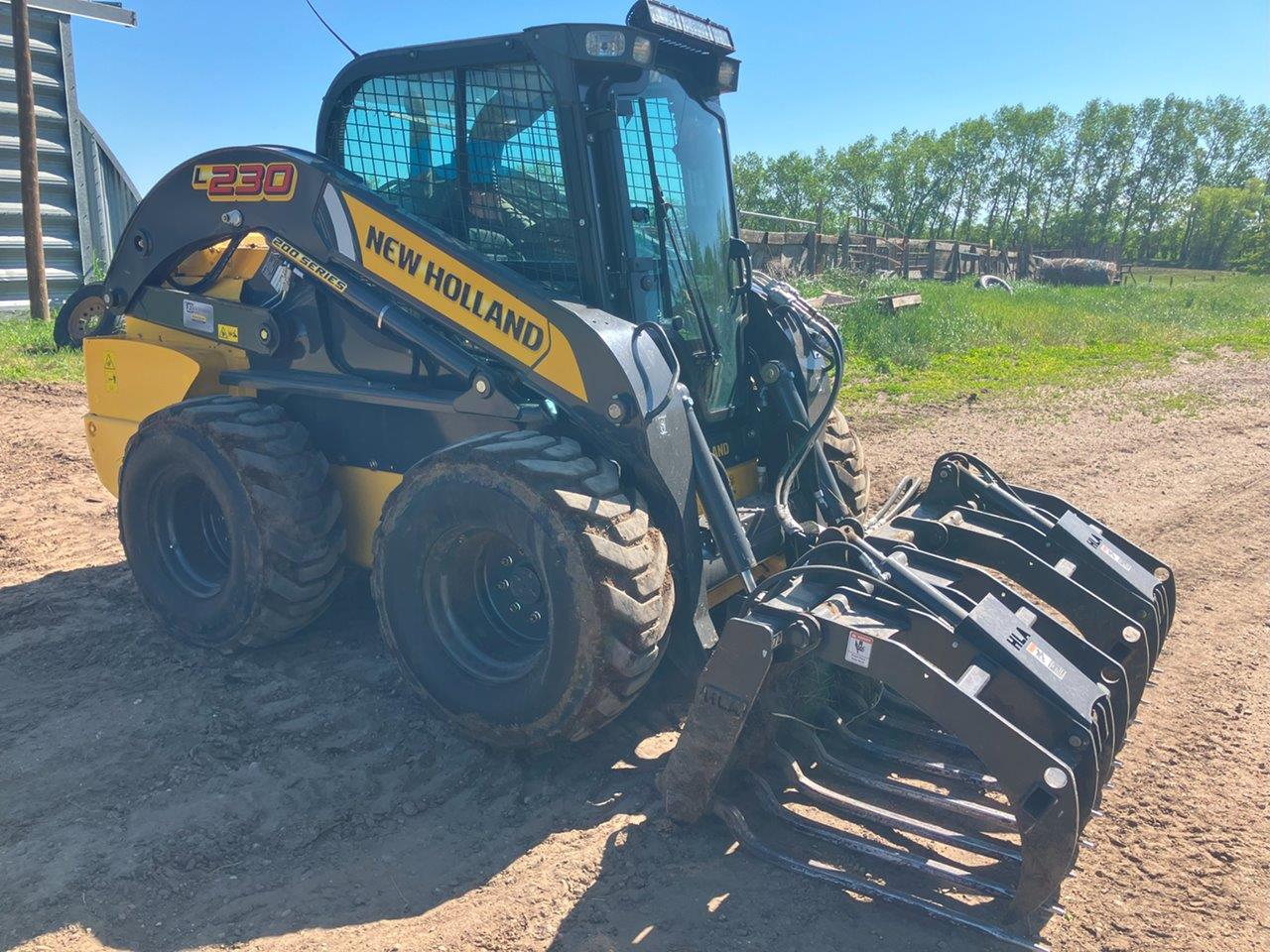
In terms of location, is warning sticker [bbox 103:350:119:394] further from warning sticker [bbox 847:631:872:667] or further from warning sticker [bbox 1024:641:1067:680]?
warning sticker [bbox 1024:641:1067:680]

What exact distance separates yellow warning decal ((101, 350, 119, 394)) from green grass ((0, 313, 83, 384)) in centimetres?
576

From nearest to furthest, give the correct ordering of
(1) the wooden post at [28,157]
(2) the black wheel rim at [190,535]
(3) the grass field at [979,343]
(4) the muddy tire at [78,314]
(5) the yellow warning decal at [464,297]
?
(5) the yellow warning decal at [464,297] → (2) the black wheel rim at [190,535] → (4) the muddy tire at [78,314] → (3) the grass field at [979,343] → (1) the wooden post at [28,157]

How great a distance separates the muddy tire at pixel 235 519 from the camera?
434 centimetres

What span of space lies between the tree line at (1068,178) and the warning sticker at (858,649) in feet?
211

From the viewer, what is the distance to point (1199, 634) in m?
4.91

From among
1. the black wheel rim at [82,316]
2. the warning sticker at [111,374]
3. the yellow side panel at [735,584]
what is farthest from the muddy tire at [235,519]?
the black wheel rim at [82,316]

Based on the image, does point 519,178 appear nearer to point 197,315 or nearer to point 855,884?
point 197,315

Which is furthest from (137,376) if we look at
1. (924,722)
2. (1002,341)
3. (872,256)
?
(872,256)

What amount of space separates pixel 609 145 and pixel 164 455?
8.45ft

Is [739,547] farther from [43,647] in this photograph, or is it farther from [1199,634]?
[43,647]

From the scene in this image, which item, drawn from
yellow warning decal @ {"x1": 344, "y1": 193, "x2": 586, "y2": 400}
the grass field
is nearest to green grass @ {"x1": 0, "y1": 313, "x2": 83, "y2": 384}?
the grass field

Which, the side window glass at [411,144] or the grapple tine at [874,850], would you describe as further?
the side window glass at [411,144]

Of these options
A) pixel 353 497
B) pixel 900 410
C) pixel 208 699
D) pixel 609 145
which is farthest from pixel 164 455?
pixel 900 410

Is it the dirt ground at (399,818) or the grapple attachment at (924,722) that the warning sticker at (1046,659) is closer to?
the grapple attachment at (924,722)
